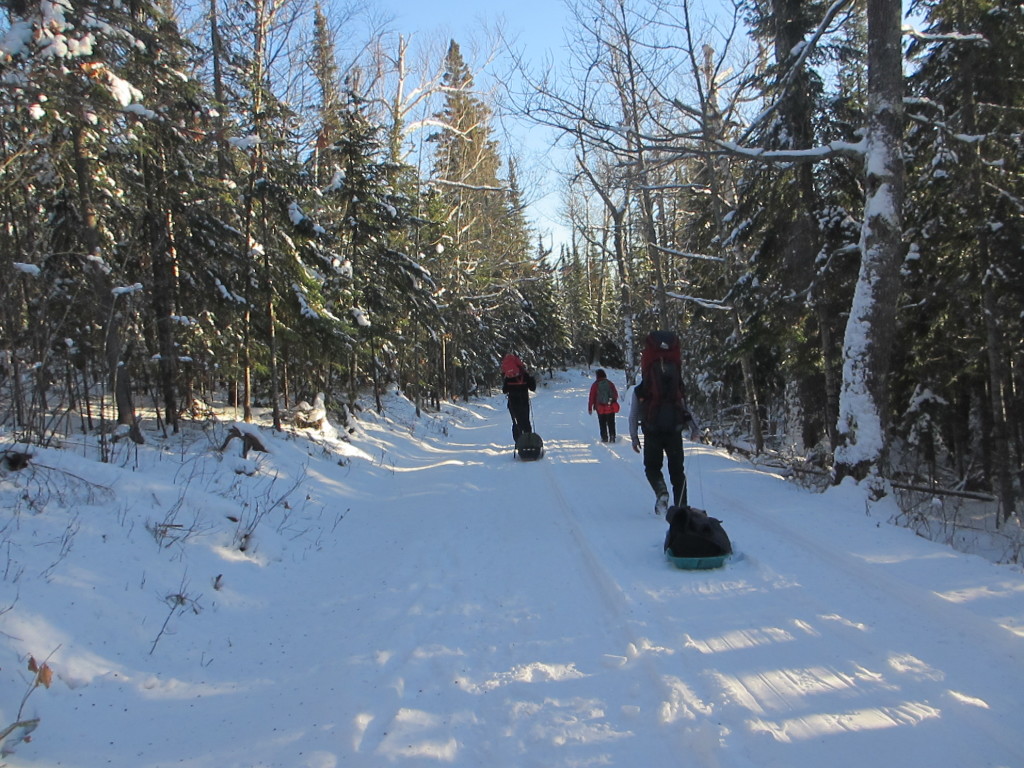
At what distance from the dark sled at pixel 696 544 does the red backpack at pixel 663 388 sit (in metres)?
1.59

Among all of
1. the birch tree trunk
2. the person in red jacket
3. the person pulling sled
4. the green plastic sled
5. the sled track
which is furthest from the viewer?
the person in red jacket

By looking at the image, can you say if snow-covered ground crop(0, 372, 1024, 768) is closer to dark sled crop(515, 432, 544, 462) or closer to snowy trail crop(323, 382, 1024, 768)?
snowy trail crop(323, 382, 1024, 768)

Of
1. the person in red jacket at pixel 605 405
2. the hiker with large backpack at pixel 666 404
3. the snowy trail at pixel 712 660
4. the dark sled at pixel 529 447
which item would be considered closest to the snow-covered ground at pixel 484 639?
the snowy trail at pixel 712 660

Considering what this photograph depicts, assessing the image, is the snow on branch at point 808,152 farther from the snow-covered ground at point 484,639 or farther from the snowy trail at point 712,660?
the snowy trail at point 712,660

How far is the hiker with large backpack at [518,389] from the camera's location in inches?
505

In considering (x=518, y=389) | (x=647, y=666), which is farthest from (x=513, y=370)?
(x=647, y=666)

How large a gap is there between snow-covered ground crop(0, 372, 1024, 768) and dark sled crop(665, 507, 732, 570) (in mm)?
104

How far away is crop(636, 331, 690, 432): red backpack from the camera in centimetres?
665

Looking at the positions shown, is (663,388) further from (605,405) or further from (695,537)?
(605,405)

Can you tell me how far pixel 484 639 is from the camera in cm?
403

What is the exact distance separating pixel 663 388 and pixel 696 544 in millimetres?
2055

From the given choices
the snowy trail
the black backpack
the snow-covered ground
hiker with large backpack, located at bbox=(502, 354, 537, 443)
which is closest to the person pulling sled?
hiker with large backpack, located at bbox=(502, 354, 537, 443)

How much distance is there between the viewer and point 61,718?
3.04 m

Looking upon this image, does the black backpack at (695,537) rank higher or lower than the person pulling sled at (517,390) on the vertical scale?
lower
